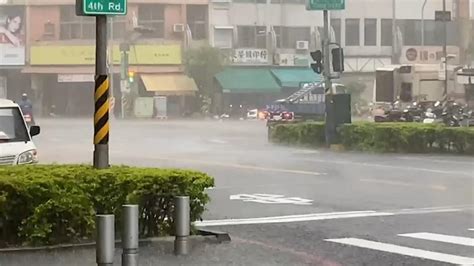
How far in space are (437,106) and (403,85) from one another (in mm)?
3396

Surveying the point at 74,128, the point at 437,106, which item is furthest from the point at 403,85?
the point at 74,128

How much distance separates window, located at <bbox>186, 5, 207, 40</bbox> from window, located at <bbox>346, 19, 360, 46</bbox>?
7.49 meters

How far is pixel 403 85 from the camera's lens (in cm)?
4034

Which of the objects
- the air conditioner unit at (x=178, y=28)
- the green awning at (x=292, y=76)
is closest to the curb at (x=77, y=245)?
the green awning at (x=292, y=76)

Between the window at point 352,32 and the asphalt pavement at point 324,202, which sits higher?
the window at point 352,32

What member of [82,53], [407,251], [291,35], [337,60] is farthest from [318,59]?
[291,35]

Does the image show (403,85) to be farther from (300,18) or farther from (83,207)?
(83,207)

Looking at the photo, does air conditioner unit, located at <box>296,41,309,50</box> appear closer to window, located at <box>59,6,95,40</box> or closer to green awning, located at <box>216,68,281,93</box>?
green awning, located at <box>216,68,281,93</box>

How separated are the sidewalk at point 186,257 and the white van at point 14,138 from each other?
556 cm

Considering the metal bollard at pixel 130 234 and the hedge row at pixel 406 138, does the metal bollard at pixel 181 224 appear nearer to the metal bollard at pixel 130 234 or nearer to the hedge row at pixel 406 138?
the metal bollard at pixel 130 234

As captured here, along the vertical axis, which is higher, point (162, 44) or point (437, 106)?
point (162, 44)

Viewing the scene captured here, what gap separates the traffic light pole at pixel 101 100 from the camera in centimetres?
1020

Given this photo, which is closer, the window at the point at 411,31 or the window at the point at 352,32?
the window at the point at 411,31

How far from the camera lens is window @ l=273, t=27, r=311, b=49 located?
176ft
